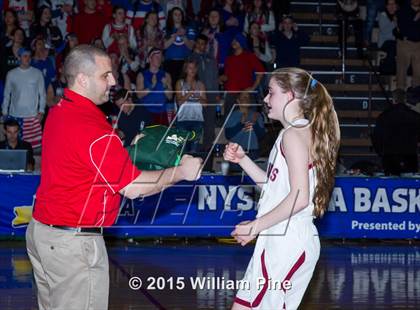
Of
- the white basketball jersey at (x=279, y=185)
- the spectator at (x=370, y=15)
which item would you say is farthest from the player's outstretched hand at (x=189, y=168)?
the spectator at (x=370, y=15)

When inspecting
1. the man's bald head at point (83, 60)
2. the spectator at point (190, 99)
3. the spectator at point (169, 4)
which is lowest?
the spectator at point (190, 99)

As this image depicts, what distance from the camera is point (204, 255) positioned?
46.3 feet

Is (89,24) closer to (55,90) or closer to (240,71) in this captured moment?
(55,90)

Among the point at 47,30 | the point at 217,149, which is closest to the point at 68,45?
the point at 47,30

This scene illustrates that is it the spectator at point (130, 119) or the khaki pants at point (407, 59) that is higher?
the khaki pants at point (407, 59)

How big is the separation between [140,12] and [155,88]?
2.38 m

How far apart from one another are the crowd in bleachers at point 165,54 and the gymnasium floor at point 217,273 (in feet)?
8.12

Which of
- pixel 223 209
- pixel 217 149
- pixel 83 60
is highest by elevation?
pixel 83 60

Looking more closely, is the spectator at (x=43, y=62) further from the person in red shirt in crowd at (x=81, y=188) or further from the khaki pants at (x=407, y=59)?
the person in red shirt in crowd at (x=81, y=188)

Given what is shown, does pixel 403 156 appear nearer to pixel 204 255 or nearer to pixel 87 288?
pixel 204 255

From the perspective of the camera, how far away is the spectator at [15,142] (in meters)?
16.1

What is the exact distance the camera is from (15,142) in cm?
1645

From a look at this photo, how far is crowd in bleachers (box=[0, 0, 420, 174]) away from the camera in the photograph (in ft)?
57.2

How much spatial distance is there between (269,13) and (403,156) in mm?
5037
